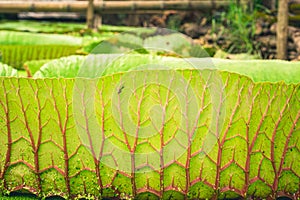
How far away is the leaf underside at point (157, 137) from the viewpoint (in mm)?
1758

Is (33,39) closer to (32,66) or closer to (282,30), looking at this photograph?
(32,66)

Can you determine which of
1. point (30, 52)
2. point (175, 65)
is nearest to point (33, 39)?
point (30, 52)

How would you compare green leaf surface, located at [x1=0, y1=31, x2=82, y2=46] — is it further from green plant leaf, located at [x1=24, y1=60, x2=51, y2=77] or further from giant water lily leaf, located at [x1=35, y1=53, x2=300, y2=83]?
giant water lily leaf, located at [x1=35, y1=53, x2=300, y2=83]

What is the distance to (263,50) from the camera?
18.6ft

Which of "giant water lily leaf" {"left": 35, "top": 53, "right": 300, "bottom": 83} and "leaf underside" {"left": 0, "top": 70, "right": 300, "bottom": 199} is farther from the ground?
"giant water lily leaf" {"left": 35, "top": 53, "right": 300, "bottom": 83}

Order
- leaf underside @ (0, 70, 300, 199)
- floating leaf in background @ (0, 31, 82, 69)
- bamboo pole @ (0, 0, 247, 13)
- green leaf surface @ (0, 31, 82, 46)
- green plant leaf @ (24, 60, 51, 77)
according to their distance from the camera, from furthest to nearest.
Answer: bamboo pole @ (0, 0, 247, 13) → green leaf surface @ (0, 31, 82, 46) → floating leaf in background @ (0, 31, 82, 69) → green plant leaf @ (24, 60, 51, 77) → leaf underside @ (0, 70, 300, 199)

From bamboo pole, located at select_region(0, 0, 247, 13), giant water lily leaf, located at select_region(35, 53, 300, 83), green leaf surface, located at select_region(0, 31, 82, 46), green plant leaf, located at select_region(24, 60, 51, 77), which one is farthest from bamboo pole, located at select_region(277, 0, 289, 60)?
giant water lily leaf, located at select_region(35, 53, 300, 83)

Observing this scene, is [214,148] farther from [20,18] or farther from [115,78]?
[20,18]

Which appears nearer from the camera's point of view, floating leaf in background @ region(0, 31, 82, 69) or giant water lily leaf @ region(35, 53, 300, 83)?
giant water lily leaf @ region(35, 53, 300, 83)

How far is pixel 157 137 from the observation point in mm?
1772

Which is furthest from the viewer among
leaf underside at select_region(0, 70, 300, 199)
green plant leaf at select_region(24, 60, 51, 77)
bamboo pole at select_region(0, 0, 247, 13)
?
bamboo pole at select_region(0, 0, 247, 13)

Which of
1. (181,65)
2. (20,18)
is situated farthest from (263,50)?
(20,18)

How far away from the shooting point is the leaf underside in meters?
1.76

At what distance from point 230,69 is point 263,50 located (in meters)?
3.91
